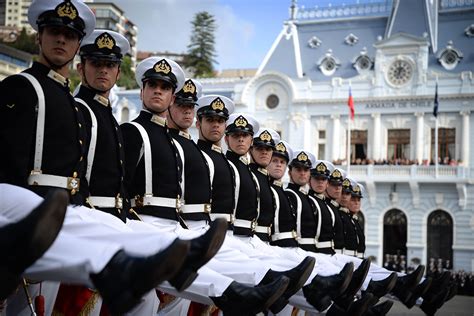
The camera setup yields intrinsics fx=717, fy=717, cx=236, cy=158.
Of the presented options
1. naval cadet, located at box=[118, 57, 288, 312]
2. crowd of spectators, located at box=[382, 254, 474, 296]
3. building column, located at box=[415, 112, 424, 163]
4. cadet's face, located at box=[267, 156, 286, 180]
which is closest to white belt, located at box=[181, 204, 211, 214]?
naval cadet, located at box=[118, 57, 288, 312]

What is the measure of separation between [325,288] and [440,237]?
29.0 meters

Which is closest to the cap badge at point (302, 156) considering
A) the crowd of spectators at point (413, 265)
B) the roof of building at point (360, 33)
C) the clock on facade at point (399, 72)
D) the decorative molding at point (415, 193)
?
the crowd of spectators at point (413, 265)

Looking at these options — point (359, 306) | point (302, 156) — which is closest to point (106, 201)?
point (359, 306)

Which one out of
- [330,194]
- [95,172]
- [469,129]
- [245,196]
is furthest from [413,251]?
[95,172]

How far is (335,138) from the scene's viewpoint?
37.6 m

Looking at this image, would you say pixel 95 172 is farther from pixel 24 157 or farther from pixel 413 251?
pixel 413 251

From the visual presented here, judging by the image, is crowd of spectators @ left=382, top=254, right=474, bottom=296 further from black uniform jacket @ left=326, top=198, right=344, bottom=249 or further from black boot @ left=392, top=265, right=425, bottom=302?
black boot @ left=392, top=265, right=425, bottom=302

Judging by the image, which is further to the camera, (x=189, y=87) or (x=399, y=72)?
(x=399, y=72)

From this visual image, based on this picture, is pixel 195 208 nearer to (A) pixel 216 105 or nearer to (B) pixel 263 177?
(A) pixel 216 105

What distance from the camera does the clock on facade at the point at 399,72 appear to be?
36625 mm

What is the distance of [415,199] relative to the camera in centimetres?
3572

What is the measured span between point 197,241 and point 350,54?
119 feet

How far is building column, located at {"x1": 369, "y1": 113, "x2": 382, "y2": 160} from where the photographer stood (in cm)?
3681

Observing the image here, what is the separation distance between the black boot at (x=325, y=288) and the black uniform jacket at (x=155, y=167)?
1863mm
